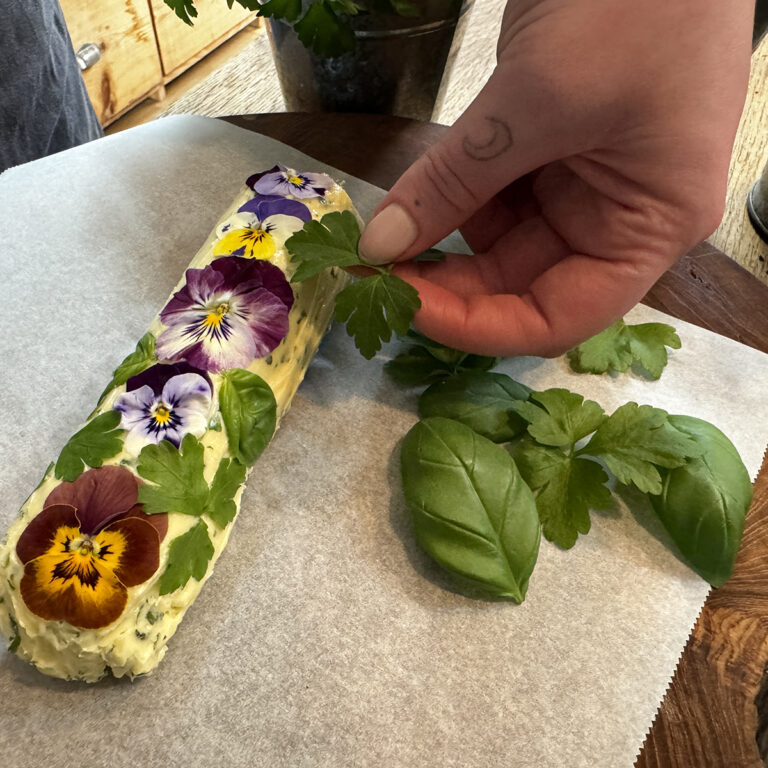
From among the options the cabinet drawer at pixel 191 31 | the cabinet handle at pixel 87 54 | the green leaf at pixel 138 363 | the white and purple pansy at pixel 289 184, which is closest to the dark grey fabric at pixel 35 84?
the cabinet handle at pixel 87 54

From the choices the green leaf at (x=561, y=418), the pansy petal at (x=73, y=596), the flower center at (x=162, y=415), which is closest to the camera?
the pansy petal at (x=73, y=596)

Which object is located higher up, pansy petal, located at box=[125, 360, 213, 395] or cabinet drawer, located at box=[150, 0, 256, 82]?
cabinet drawer, located at box=[150, 0, 256, 82]

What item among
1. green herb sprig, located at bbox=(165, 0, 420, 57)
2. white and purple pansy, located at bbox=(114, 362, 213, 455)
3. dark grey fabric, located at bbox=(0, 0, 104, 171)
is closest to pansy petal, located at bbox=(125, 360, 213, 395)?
white and purple pansy, located at bbox=(114, 362, 213, 455)

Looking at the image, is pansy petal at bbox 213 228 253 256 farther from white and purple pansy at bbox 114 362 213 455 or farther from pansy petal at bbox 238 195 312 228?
white and purple pansy at bbox 114 362 213 455

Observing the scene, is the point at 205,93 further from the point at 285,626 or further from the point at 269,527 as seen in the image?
the point at 285,626

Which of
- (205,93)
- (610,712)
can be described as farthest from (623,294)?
(205,93)

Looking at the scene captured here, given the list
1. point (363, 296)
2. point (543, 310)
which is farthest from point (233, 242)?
point (543, 310)

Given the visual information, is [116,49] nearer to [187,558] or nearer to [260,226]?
[260,226]

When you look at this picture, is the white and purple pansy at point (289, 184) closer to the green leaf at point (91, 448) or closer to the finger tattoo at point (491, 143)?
the finger tattoo at point (491, 143)
